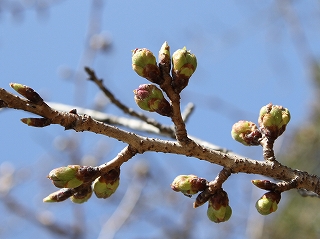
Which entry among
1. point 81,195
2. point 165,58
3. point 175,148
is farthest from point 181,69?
point 81,195

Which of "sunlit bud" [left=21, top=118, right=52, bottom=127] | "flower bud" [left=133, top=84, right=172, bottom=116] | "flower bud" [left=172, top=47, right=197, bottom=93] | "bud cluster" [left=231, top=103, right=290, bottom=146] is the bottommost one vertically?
"sunlit bud" [left=21, top=118, right=52, bottom=127]

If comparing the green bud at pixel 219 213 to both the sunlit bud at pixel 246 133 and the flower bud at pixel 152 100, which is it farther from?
the flower bud at pixel 152 100

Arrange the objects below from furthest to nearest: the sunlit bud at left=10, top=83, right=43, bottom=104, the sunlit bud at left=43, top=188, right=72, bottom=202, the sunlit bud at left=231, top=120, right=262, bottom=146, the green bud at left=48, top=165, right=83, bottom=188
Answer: the sunlit bud at left=231, top=120, right=262, bottom=146 < the sunlit bud at left=43, top=188, right=72, bottom=202 < the green bud at left=48, top=165, right=83, bottom=188 < the sunlit bud at left=10, top=83, right=43, bottom=104

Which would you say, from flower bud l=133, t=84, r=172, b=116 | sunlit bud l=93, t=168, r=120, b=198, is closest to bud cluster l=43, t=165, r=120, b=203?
sunlit bud l=93, t=168, r=120, b=198

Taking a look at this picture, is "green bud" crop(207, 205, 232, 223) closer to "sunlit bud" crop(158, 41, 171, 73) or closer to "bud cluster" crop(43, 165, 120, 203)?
"bud cluster" crop(43, 165, 120, 203)

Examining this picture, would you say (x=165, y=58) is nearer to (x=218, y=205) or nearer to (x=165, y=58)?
(x=165, y=58)

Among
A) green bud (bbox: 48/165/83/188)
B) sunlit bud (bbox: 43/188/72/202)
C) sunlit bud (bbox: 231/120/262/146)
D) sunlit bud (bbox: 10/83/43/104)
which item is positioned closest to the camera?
sunlit bud (bbox: 10/83/43/104)

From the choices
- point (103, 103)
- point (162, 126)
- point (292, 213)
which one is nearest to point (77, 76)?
point (103, 103)
